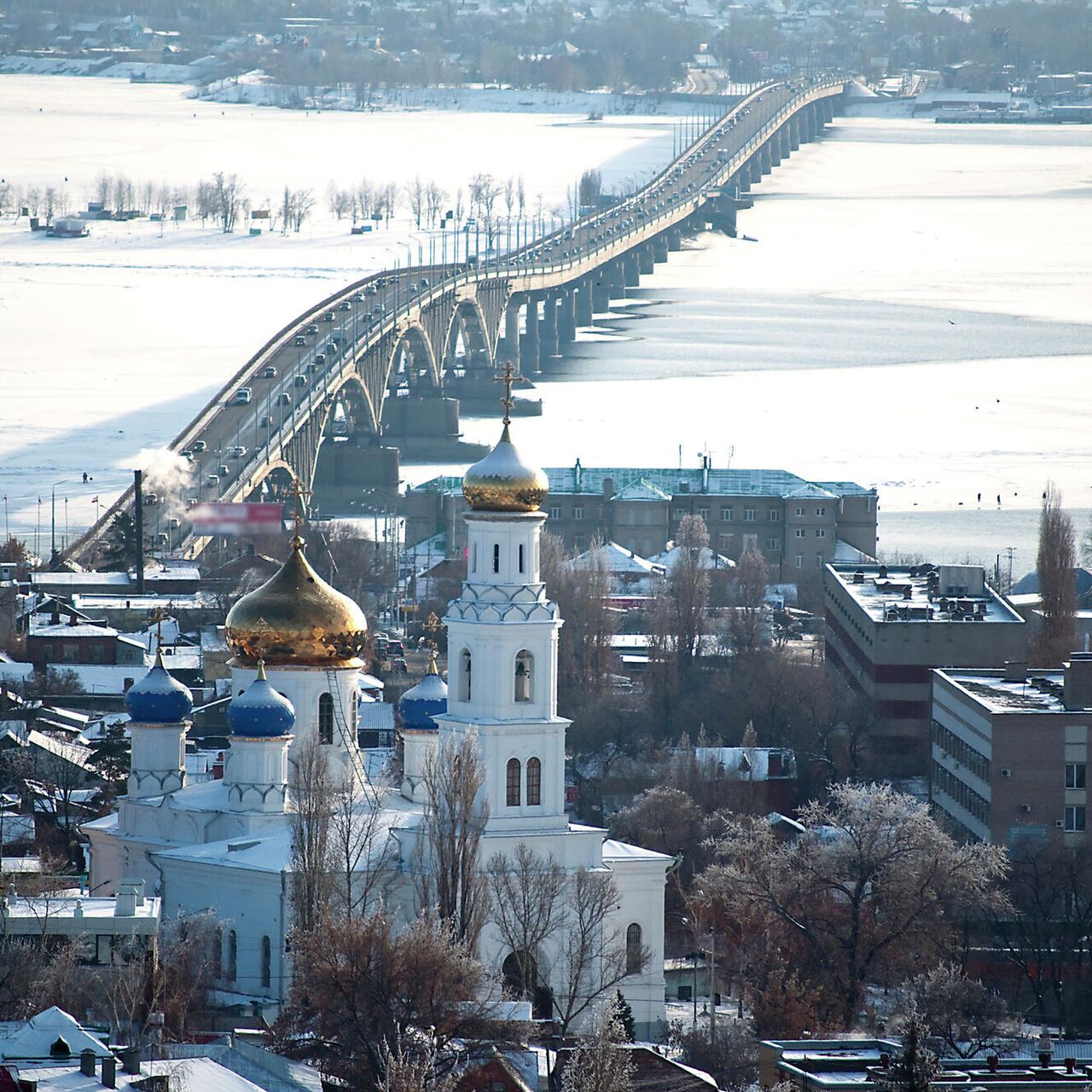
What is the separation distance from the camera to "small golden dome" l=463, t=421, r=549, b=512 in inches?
967

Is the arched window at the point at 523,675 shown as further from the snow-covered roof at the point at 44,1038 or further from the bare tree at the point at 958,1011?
the snow-covered roof at the point at 44,1038

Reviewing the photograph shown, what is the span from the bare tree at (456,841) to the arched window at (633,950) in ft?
3.96

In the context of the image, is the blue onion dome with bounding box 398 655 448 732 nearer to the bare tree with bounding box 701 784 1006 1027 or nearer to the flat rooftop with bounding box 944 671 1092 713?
the bare tree with bounding box 701 784 1006 1027

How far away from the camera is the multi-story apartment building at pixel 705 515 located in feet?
168

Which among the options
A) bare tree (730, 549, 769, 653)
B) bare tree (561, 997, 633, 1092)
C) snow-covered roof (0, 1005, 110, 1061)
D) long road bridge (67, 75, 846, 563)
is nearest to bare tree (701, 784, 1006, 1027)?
bare tree (561, 997, 633, 1092)

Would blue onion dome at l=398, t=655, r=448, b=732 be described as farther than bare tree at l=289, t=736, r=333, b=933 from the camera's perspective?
Yes

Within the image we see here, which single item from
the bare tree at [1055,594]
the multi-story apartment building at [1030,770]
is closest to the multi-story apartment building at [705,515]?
the bare tree at [1055,594]

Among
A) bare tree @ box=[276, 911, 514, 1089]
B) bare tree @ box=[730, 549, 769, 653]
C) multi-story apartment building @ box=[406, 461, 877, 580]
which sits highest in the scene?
bare tree @ box=[276, 911, 514, 1089]

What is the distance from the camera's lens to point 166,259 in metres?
94.2

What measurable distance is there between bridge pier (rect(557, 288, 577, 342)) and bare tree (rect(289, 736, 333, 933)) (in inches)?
2371

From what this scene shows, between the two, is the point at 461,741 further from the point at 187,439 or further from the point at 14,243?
the point at 14,243

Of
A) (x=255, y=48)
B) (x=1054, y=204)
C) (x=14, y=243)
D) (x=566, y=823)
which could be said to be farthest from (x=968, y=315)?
(x=255, y=48)

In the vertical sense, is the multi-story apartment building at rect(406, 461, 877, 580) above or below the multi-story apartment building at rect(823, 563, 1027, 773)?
below

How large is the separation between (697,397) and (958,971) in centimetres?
4866
